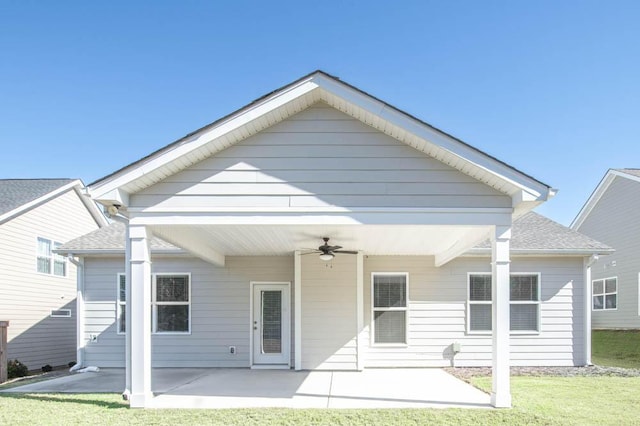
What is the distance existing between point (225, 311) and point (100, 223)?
9.23 metres

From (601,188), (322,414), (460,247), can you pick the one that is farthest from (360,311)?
(601,188)

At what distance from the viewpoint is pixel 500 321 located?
657cm

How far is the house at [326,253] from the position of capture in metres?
6.60

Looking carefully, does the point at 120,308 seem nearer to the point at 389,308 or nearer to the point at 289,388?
the point at 289,388

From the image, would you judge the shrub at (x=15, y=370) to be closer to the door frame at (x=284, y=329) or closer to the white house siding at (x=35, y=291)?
the white house siding at (x=35, y=291)

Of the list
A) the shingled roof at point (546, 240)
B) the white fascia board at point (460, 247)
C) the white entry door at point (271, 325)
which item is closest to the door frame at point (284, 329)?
the white entry door at point (271, 325)

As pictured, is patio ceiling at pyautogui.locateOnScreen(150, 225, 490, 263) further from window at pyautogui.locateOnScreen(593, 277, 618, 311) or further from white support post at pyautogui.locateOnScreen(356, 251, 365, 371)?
window at pyautogui.locateOnScreen(593, 277, 618, 311)

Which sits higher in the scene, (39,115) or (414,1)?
(414,1)

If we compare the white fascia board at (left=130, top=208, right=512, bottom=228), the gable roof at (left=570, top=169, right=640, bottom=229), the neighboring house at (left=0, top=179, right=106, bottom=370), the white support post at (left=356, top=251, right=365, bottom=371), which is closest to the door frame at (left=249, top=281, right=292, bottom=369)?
the white support post at (left=356, top=251, right=365, bottom=371)

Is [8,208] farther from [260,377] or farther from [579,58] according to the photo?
[579,58]

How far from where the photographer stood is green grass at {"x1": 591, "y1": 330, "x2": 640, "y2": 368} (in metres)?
14.1

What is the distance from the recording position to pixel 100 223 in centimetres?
1814

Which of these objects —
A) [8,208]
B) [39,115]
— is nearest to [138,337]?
[8,208]

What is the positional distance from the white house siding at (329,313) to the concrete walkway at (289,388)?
0.39m
